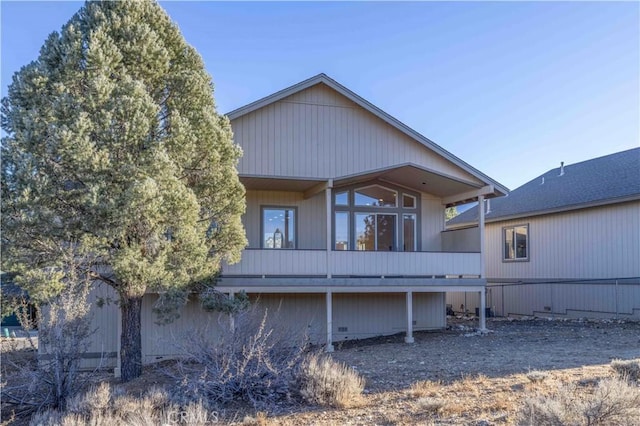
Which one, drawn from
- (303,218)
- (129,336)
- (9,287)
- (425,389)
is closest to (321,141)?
(303,218)

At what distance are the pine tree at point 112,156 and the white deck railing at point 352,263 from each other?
2.82 metres

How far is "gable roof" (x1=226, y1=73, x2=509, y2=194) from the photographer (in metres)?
12.1

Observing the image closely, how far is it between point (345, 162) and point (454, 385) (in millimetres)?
6964

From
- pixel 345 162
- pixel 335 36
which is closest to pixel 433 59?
pixel 335 36

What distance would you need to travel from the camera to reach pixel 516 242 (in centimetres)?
1964

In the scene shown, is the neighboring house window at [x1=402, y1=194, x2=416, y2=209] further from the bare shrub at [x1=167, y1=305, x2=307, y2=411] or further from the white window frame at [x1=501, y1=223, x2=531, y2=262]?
the bare shrub at [x1=167, y1=305, x2=307, y2=411]

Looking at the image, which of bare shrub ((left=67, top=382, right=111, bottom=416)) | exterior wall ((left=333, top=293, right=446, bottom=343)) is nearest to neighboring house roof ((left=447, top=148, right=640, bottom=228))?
exterior wall ((left=333, top=293, right=446, bottom=343))

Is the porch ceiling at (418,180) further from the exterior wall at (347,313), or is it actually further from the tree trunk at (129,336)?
the tree trunk at (129,336)

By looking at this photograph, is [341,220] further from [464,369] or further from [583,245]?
[583,245]

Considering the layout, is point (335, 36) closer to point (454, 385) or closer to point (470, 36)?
point (470, 36)

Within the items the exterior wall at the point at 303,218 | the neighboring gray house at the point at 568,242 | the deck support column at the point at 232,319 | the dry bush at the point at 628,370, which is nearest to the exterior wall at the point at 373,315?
the exterior wall at the point at 303,218

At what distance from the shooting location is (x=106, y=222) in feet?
25.9

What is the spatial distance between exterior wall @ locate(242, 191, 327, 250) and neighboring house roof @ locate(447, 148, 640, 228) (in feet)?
29.0

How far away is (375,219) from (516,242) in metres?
7.88
